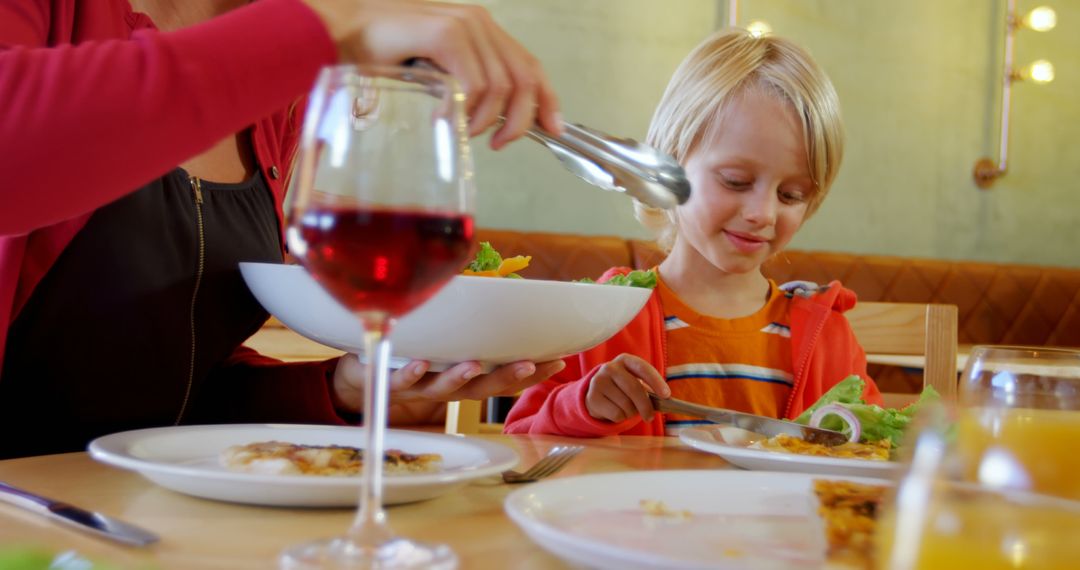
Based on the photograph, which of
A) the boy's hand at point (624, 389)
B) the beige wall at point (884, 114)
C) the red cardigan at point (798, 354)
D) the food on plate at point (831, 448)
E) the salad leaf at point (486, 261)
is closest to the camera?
the food on plate at point (831, 448)

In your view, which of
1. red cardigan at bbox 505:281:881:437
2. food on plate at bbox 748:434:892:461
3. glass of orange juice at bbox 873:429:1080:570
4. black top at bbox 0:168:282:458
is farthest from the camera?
red cardigan at bbox 505:281:881:437

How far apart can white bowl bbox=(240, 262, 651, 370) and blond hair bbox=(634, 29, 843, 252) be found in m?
0.90

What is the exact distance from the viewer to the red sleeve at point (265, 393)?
114cm

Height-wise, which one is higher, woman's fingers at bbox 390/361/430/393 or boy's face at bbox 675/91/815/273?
boy's face at bbox 675/91/815/273

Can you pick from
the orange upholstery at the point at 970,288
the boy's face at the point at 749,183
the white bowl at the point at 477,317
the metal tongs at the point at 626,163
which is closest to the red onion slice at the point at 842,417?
the white bowl at the point at 477,317

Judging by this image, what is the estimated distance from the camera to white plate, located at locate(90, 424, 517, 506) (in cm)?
60

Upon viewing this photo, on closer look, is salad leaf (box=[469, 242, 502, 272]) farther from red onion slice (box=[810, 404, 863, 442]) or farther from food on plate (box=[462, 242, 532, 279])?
red onion slice (box=[810, 404, 863, 442])

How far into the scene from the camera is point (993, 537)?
325mm

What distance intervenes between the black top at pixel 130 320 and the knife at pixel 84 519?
48 centimetres

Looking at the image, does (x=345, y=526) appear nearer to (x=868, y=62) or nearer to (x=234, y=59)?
(x=234, y=59)

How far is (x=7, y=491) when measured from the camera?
61 cm

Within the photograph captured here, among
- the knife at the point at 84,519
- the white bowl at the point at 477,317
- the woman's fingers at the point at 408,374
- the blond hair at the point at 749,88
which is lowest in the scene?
the knife at the point at 84,519

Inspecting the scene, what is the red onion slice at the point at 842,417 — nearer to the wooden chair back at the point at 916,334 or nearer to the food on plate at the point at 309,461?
the food on plate at the point at 309,461

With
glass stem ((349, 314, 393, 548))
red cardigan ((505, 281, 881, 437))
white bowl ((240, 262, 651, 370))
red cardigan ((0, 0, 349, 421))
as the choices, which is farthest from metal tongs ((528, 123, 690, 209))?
red cardigan ((505, 281, 881, 437))
